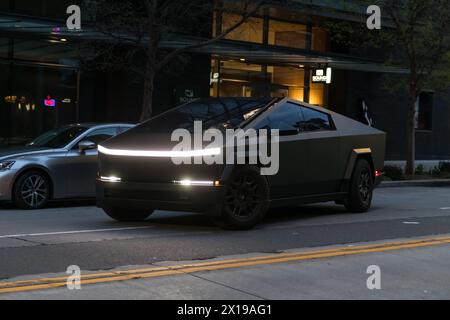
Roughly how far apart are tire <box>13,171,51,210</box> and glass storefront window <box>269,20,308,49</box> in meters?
15.4

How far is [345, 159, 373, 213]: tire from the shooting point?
1116 centimetres

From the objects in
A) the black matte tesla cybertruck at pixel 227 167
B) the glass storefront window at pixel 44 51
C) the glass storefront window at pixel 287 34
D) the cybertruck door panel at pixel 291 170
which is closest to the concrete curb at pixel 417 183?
the black matte tesla cybertruck at pixel 227 167

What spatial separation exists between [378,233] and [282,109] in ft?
7.13

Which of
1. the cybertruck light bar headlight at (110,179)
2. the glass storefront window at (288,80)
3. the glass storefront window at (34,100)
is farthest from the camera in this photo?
the glass storefront window at (288,80)

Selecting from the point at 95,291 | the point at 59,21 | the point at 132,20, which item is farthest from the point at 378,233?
the point at 59,21

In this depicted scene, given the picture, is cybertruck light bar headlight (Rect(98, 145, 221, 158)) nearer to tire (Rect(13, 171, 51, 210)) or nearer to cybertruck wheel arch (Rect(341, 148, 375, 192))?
cybertruck wheel arch (Rect(341, 148, 375, 192))

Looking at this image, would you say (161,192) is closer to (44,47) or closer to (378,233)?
(378,233)

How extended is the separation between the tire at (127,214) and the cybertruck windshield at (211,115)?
1164 millimetres

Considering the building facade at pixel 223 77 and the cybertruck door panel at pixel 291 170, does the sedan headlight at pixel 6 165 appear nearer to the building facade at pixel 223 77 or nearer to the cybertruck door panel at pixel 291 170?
the cybertruck door panel at pixel 291 170

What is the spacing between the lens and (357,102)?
27734 millimetres

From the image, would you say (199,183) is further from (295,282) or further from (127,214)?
(295,282)

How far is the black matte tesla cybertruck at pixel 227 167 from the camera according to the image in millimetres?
8531

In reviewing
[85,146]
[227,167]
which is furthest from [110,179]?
[85,146]

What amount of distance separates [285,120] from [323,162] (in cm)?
106
